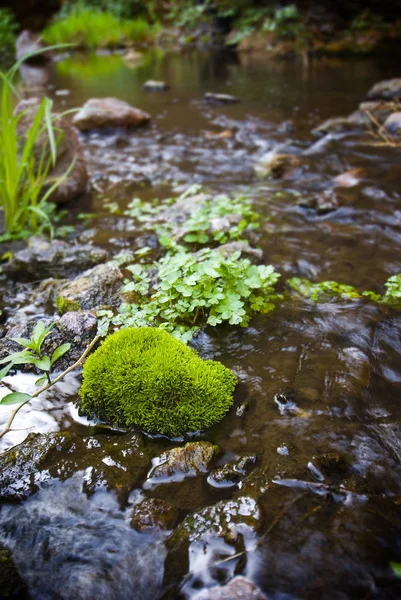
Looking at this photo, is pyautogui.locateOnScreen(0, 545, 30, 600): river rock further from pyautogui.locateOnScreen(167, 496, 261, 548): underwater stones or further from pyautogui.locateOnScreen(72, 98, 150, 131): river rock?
pyautogui.locateOnScreen(72, 98, 150, 131): river rock

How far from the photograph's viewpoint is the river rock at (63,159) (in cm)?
515

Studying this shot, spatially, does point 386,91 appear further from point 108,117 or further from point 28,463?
point 28,463

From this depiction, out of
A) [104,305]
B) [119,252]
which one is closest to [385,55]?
[119,252]

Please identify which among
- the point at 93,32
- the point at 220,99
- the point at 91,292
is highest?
the point at 93,32

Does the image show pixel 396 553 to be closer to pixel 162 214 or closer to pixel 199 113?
pixel 162 214

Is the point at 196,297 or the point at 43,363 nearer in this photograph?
the point at 43,363

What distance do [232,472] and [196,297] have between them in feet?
3.95

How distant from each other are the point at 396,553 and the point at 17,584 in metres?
1.42

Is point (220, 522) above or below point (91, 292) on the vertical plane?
below

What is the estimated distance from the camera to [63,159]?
538 centimetres

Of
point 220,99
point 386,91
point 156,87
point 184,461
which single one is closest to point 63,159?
point 184,461

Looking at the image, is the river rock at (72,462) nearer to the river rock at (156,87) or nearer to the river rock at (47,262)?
the river rock at (47,262)

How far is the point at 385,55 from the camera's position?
13.7 meters

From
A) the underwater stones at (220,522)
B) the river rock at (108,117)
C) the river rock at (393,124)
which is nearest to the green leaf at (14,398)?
the underwater stones at (220,522)
